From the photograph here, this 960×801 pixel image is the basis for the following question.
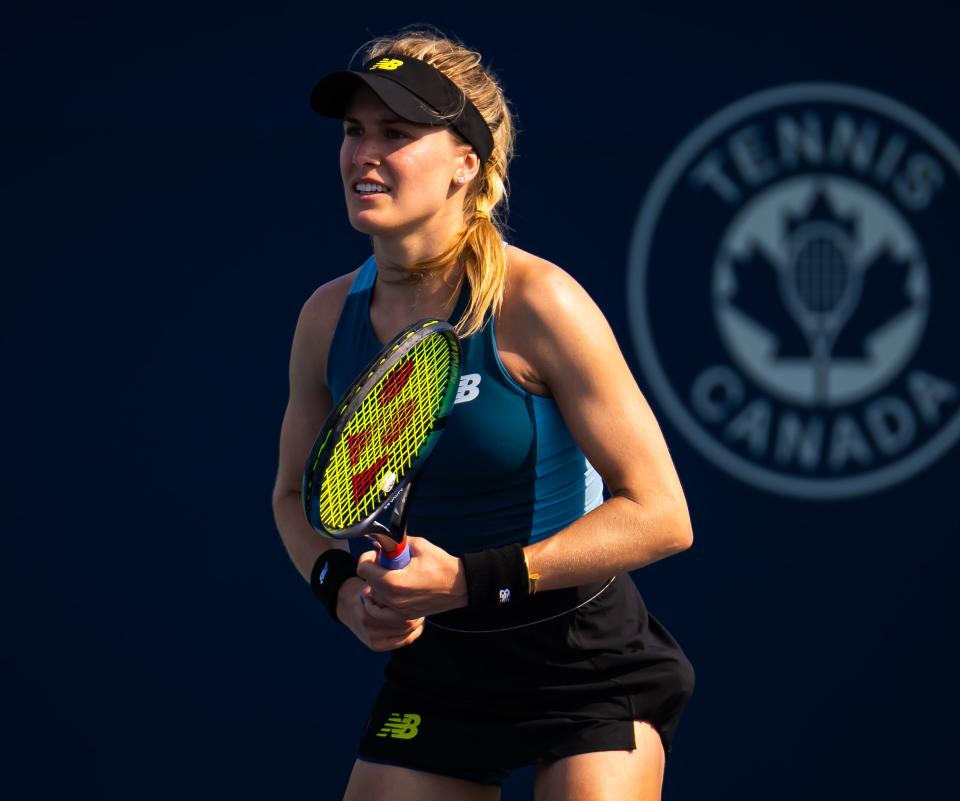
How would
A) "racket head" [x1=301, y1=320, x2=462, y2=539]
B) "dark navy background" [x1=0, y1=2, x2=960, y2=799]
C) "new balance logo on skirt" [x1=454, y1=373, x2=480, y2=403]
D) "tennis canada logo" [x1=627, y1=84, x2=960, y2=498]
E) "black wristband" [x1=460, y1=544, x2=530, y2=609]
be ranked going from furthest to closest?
"tennis canada logo" [x1=627, y1=84, x2=960, y2=498] → "dark navy background" [x1=0, y1=2, x2=960, y2=799] → "new balance logo on skirt" [x1=454, y1=373, x2=480, y2=403] → "black wristband" [x1=460, y1=544, x2=530, y2=609] → "racket head" [x1=301, y1=320, x2=462, y2=539]

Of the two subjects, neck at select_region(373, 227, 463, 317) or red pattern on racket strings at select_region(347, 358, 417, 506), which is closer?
red pattern on racket strings at select_region(347, 358, 417, 506)

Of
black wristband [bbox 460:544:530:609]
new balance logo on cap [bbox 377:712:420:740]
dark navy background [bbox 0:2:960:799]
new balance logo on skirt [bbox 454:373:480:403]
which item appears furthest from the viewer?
dark navy background [bbox 0:2:960:799]

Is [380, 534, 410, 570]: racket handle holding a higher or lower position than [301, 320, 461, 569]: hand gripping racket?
lower

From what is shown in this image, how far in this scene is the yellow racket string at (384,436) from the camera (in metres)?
1.93

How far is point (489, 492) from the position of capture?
2.23 meters

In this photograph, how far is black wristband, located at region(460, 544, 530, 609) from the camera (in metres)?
2.04

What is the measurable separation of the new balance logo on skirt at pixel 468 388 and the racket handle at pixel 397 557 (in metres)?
0.25

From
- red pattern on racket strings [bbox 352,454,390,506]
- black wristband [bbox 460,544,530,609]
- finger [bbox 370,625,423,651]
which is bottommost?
finger [bbox 370,625,423,651]

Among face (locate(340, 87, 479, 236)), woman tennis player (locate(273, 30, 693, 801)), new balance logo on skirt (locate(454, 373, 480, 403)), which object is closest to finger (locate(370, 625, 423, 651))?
woman tennis player (locate(273, 30, 693, 801))

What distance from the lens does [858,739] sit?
3.69 meters

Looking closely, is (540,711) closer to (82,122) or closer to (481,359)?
(481,359)

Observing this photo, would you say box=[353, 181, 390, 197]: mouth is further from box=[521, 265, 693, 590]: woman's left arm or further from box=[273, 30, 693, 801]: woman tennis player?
box=[521, 265, 693, 590]: woman's left arm

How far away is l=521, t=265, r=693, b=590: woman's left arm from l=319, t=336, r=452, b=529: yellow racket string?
170 millimetres

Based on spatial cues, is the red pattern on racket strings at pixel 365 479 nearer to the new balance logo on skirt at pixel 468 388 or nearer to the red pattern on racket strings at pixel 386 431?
the red pattern on racket strings at pixel 386 431
